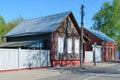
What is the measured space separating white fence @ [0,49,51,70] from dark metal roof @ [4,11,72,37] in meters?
3.64

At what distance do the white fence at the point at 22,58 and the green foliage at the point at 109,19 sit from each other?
41.1 metres

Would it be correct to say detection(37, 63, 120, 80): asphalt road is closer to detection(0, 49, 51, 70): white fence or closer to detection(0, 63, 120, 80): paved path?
detection(0, 63, 120, 80): paved path

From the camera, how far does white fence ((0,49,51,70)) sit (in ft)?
79.7

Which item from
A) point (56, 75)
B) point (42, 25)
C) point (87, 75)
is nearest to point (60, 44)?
point (42, 25)

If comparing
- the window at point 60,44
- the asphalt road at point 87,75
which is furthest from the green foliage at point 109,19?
the asphalt road at point 87,75

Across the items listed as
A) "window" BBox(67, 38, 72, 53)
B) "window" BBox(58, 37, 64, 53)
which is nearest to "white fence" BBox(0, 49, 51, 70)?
"window" BBox(58, 37, 64, 53)

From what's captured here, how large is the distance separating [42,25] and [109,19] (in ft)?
126

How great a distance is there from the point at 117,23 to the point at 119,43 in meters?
5.05

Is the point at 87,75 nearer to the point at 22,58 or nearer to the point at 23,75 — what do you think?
the point at 23,75

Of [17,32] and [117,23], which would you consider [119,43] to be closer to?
[117,23]

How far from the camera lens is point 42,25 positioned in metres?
35.3

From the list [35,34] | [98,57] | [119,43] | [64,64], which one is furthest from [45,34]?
[119,43]

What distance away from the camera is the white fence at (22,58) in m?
24.3

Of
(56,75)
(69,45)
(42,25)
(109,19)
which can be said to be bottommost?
(56,75)
